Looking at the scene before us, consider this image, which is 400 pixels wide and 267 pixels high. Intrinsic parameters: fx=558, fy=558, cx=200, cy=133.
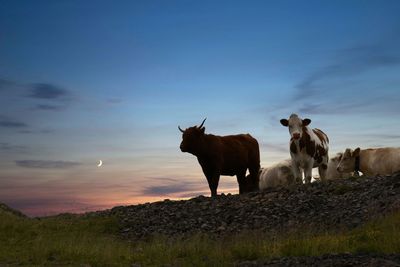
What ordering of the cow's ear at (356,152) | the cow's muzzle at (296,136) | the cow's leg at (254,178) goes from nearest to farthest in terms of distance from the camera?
the cow's muzzle at (296,136)
the cow's leg at (254,178)
the cow's ear at (356,152)

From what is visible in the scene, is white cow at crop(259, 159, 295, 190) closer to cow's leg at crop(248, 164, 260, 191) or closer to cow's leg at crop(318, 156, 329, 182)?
cow's leg at crop(248, 164, 260, 191)

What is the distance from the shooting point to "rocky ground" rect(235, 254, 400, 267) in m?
10.0

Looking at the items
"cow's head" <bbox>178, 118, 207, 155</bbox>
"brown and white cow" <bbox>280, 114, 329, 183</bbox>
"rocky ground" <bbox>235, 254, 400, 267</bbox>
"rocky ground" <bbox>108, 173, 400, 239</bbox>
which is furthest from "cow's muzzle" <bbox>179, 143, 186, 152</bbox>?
"rocky ground" <bbox>235, 254, 400, 267</bbox>

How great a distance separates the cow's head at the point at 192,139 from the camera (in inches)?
914

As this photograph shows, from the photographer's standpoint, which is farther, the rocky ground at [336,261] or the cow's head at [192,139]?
the cow's head at [192,139]

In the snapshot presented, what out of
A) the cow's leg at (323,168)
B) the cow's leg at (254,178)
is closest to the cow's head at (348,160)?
the cow's leg at (323,168)

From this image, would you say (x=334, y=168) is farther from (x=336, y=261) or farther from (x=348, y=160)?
(x=336, y=261)

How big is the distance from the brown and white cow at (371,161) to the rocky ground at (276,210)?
5.67m

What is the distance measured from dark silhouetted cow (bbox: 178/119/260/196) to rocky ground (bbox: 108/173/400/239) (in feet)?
7.84

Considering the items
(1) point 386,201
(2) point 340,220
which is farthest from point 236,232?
(1) point 386,201

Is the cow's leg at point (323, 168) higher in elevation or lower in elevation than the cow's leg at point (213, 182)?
higher

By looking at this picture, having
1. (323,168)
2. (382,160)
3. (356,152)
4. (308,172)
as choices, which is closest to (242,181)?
(323,168)

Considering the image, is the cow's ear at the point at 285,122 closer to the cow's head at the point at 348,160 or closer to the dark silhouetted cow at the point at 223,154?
the dark silhouetted cow at the point at 223,154

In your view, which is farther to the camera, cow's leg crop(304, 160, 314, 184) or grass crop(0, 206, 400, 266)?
cow's leg crop(304, 160, 314, 184)
